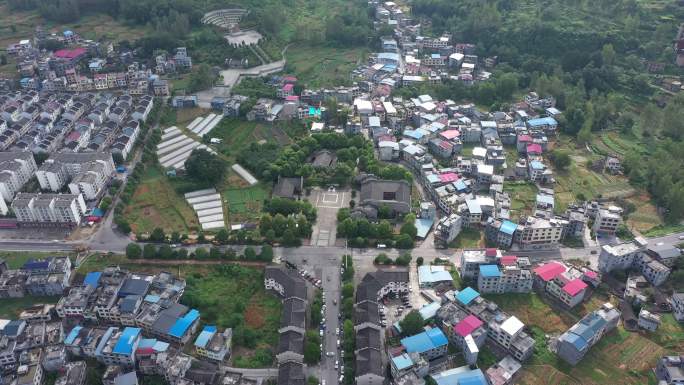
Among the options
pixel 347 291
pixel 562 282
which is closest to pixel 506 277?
pixel 562 282

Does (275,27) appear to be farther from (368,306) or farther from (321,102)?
(368,306)

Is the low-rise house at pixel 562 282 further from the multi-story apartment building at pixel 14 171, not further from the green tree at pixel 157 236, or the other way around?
the multi-story apartment building at pixel 14 171

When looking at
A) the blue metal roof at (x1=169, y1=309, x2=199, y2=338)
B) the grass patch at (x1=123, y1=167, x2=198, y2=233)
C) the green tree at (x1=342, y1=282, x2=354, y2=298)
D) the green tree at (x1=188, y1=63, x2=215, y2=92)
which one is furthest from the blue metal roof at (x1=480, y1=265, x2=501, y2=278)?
the green tree at (x1=188, y1=63, x2=215, y2=92)

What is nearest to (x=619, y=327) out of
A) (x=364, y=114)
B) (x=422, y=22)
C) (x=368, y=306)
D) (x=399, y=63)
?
(x=368, y=306)

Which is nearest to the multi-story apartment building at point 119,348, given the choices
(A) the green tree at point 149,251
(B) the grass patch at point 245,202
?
(A) the green tree at point 149,251

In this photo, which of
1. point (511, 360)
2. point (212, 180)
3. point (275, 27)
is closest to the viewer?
point (511, 360)

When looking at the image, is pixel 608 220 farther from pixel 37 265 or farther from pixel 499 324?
pixel 37 265
